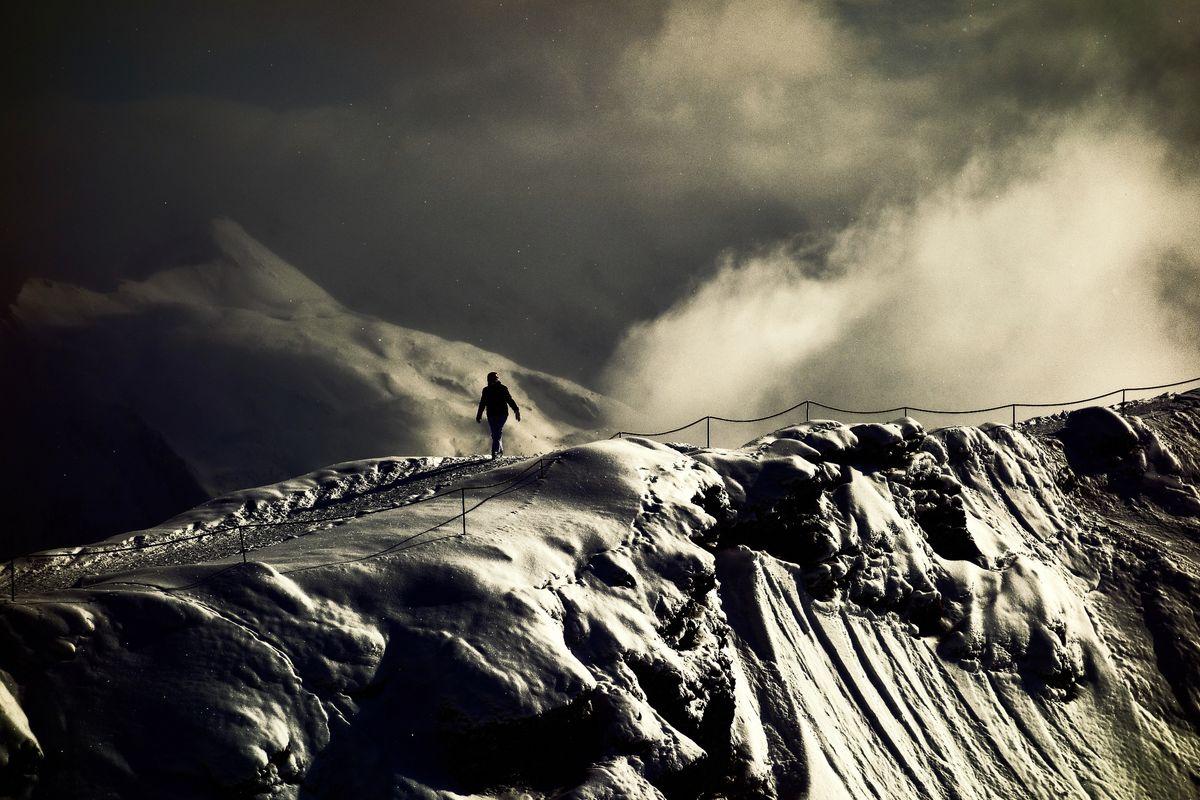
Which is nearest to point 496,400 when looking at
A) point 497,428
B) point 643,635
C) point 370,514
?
point 497,428

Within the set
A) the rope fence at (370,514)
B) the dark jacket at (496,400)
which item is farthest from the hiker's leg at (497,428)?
the rope fence at (370,514)

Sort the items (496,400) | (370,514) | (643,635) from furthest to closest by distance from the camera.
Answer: (496,400) → (370,514) → (643,635)

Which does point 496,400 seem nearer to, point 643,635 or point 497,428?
point 497,428

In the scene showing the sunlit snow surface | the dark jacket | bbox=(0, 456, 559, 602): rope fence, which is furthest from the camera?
the dark jacket

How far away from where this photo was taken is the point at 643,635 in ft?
51.4

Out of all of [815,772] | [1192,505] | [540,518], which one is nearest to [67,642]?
[540,518]

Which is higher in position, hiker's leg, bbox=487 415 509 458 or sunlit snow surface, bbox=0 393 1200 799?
hiker's leg, bbox=487 415 509 458

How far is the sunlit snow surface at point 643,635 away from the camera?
12.1 meters

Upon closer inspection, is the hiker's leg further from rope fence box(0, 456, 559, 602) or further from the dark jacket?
rope fence box(0, 456, 559, 602)

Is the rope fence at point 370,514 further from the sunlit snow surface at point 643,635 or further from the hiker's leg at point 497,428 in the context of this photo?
the hiker's leg at point 497,428

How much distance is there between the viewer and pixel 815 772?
16.9 m

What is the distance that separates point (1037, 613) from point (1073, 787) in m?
4.88

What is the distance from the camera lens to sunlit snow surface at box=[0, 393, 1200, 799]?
1211cm

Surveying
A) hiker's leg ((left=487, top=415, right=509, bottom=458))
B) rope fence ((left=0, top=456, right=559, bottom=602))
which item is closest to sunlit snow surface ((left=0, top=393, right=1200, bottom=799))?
rope fence ((left=0, top=456, right=559, bottom=602))
